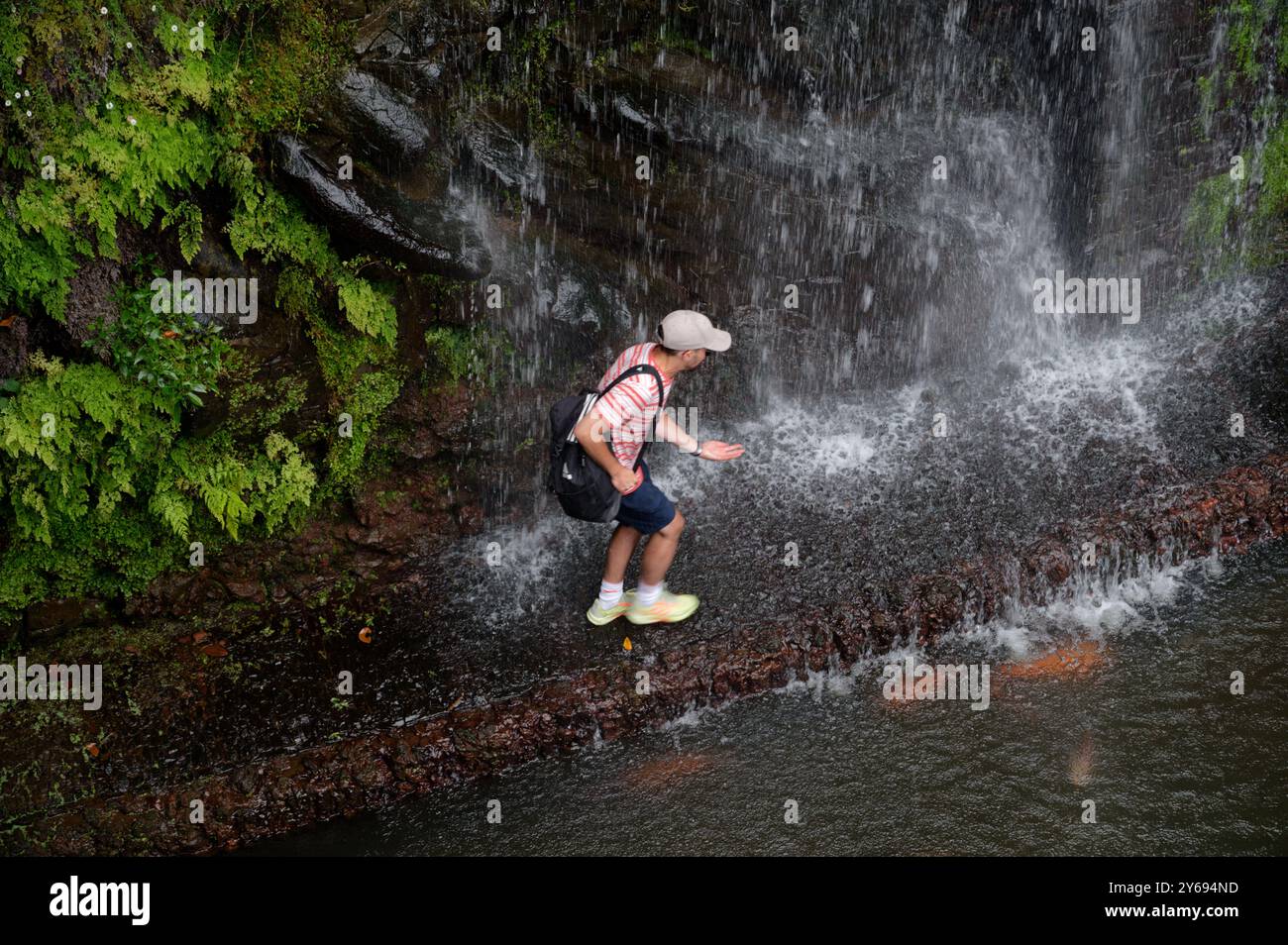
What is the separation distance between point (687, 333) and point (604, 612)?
205 centimetres

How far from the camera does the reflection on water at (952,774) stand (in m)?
5.10

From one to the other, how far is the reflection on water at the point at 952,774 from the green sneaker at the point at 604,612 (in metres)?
0.83

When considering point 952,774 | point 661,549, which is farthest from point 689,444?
point 952,774

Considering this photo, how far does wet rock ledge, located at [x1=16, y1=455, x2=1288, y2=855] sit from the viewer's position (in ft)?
17.4

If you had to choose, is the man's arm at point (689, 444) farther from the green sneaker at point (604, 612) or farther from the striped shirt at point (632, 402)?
the green sneaker at point (604, 612)

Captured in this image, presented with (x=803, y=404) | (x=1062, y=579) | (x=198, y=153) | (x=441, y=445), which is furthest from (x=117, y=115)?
(x=1062, y=579)

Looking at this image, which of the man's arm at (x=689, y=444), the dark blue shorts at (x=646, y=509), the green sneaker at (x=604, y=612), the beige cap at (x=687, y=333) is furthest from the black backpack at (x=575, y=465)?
the green sneaker at (x=604, y=612)

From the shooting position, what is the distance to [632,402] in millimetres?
5273

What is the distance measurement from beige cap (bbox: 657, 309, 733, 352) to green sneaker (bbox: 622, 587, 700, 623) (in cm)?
182

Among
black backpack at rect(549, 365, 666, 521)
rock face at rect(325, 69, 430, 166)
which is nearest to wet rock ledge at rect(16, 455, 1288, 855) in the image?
black backpack at rect(549, 365, 666, 521)

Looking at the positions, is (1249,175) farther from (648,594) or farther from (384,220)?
(384,220)

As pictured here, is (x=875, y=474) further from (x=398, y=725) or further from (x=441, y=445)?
(x=398, y=725)

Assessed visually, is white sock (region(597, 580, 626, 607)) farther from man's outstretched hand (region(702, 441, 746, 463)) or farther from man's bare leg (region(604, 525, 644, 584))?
man's outstretched hand (region(702, 441, 746, 463))

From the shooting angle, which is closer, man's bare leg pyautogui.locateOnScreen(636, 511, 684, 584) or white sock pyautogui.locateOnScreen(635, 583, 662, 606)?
man's bare leg pyautogui.locateOnScreen(636, 511, 684, 584)
